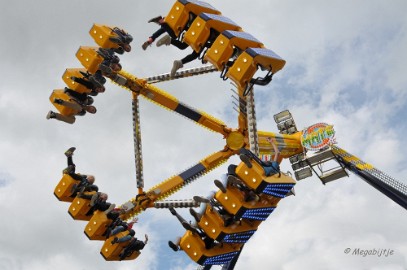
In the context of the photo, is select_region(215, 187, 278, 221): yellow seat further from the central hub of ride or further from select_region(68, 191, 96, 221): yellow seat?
the central hub of ride

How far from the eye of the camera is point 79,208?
70.9ft

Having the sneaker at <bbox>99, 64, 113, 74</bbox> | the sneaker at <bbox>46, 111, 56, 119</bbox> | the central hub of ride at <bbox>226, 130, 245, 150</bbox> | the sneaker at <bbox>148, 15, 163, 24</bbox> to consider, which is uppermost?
the sneaker at <bbox>148, 15, 163, 24</bbox>

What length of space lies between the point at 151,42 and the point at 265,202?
20.2 ft

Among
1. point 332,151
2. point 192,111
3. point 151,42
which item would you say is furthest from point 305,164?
point 151,42

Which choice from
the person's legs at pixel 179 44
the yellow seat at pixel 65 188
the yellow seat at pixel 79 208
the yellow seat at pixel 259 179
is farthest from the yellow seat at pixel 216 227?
the yellow seat at pixel 65 188

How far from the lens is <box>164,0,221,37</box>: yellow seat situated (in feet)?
58.5

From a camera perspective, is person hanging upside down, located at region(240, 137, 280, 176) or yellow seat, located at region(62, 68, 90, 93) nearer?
person hanging upside down, located at region(240, 137, 280, 176)

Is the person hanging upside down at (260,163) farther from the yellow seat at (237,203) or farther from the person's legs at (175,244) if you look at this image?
the person's legs at (175,244)

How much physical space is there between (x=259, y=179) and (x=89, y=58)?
802 cm

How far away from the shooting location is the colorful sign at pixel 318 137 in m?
26.9

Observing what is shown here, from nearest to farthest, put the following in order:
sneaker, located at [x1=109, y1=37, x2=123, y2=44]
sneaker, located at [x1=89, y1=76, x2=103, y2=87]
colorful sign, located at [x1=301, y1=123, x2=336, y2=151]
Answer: sneaker, located at [x1=109, y1=37, x2=123, y2=44] < sneaker, located at [x1=89, y1=76, x2=103, y2=87] < colorful sign, located at [x1=301, y1=123, x2=336, y2=151]

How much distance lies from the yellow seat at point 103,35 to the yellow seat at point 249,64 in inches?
217

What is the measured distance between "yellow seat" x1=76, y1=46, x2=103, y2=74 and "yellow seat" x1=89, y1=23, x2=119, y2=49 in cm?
39

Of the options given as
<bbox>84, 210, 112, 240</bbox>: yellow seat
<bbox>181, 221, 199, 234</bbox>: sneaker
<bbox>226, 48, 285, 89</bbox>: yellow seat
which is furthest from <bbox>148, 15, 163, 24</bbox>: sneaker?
<bbox>84, 210, 112, 240</bbox>: yellow seat
